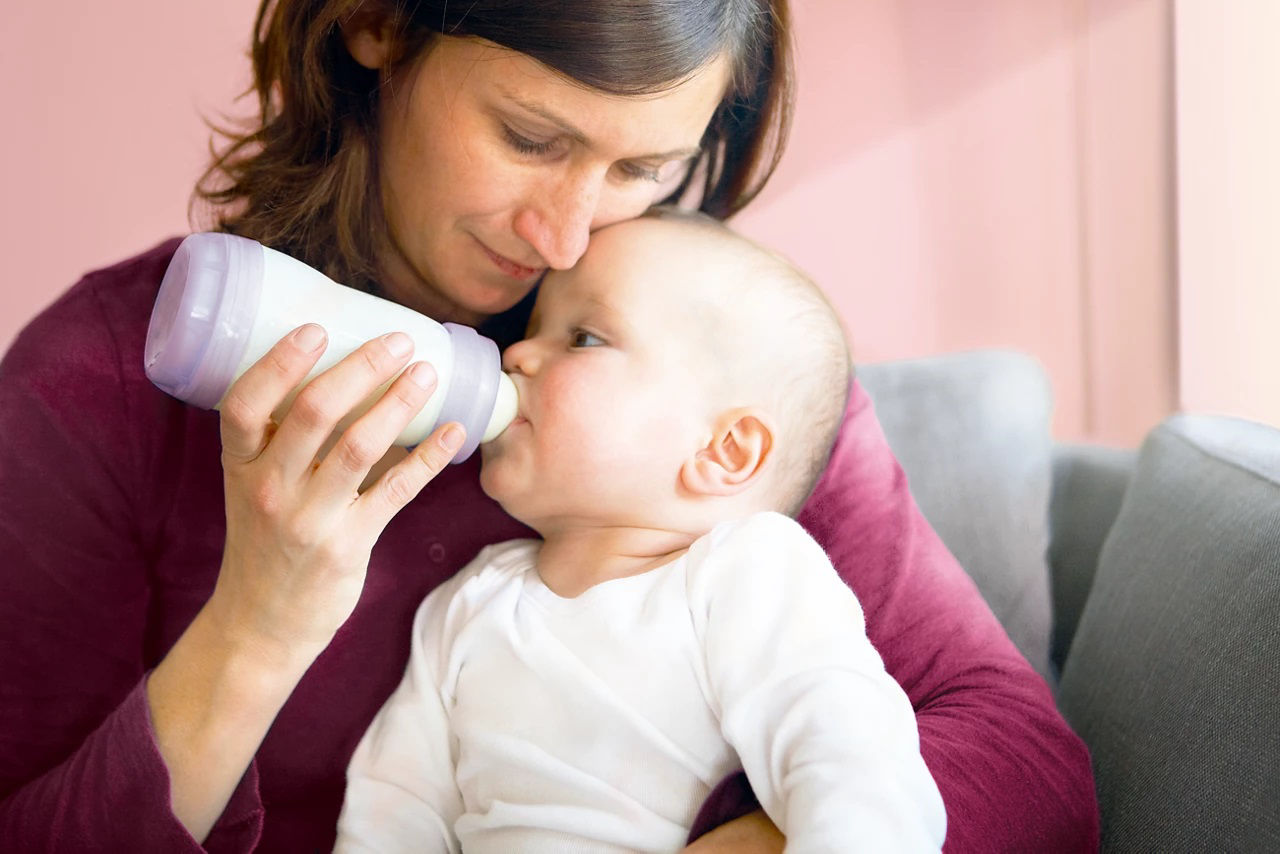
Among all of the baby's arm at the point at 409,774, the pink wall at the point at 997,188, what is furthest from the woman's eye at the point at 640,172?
the pink wall at the point at 997,188

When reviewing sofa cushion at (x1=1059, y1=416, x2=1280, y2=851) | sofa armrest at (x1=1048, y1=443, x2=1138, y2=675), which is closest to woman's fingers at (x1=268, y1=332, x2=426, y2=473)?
sofa cushion at (x1=1059, y1=416, x2=1280, y2=851)

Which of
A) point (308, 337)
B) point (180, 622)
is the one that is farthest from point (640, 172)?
point (180, 622)

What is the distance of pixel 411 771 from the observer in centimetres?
106

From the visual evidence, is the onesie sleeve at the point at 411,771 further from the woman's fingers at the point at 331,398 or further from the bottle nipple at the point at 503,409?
the woman's fingers at the point at 331,398

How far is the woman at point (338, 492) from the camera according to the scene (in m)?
0.89

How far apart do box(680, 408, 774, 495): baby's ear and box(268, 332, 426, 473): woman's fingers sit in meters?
0.34

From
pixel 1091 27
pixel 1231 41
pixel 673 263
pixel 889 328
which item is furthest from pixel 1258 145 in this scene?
pixel 673 263

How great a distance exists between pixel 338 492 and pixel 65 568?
387mm

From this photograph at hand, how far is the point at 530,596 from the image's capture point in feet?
3.51

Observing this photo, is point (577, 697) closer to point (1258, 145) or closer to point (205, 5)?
point (1258, 145)

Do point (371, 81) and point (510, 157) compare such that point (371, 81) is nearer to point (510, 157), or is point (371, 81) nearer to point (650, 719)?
point (510, 157)

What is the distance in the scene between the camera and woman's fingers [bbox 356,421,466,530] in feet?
2.85

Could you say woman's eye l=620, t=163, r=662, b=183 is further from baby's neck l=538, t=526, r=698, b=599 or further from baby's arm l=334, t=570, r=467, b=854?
baby's arm l=334, t=570, r=467, b=854

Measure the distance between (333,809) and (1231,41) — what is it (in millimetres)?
1830
